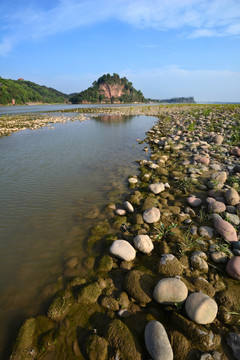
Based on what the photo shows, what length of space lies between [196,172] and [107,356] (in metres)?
6.49

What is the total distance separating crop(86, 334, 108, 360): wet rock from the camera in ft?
6.91

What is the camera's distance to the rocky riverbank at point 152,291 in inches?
85.9

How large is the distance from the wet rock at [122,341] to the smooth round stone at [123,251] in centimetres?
111

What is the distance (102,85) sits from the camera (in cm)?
17975

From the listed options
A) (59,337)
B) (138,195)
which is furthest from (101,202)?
(59,337)

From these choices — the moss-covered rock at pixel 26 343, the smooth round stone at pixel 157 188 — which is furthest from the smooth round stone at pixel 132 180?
the moss-covered rock at pixel 26 343

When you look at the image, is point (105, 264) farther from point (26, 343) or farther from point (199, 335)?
point (199, 335)

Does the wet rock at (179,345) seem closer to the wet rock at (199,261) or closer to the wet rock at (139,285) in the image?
the wet rock at (139,285)

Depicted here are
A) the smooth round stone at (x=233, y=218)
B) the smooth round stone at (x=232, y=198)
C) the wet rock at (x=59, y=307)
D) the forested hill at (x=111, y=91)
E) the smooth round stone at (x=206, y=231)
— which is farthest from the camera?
the forested hill at (x=111, y=91)

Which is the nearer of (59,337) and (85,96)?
(59,337)

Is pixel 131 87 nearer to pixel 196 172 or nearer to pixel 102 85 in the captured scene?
pixel 102 85

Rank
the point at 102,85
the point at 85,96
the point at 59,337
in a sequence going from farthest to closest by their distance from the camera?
the point at 102,85 < the point at 85,96 < the point at 59,337

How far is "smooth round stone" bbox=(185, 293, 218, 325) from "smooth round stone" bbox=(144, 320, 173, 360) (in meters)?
0.48

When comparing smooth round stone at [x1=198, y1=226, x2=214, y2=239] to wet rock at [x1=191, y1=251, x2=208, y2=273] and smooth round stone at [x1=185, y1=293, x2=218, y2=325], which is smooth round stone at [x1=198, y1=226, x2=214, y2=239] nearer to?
wet rock at [x1=191, y1=251, x2=208, y2=273]
